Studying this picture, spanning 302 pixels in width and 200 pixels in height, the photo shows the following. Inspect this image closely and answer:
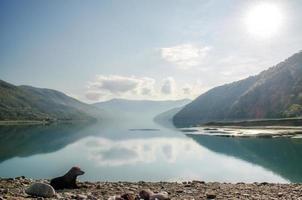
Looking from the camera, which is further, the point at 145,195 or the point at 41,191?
the point at 41,191

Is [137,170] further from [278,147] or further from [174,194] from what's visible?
[278,147]

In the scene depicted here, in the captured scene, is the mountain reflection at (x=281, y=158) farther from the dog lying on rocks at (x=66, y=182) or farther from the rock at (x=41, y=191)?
the rock at (x=41, y=191)

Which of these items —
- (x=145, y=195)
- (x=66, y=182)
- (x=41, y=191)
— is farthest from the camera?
(x=66, y=182)

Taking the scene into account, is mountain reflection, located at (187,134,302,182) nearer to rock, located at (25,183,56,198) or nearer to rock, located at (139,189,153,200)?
rock, located at (139,189,153,200)

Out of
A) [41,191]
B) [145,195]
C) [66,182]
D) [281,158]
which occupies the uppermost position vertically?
[41,191]

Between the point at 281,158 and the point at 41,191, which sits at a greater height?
the point at 41,191

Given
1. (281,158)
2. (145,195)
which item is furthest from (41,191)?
(281,158)

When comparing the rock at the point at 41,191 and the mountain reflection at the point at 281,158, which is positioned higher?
the rock at the point at 41,191

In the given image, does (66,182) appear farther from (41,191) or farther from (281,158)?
(281,158)

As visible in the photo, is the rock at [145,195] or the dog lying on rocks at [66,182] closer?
the rock at [145,195]

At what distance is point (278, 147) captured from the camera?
3258 inches

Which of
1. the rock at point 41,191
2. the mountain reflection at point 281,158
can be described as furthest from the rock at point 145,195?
the mountain reflection at point 281,158

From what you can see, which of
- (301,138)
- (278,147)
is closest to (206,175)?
(278,147)

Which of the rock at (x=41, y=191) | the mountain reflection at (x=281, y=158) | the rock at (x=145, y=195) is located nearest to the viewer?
the rock at (x=145, y=195)
